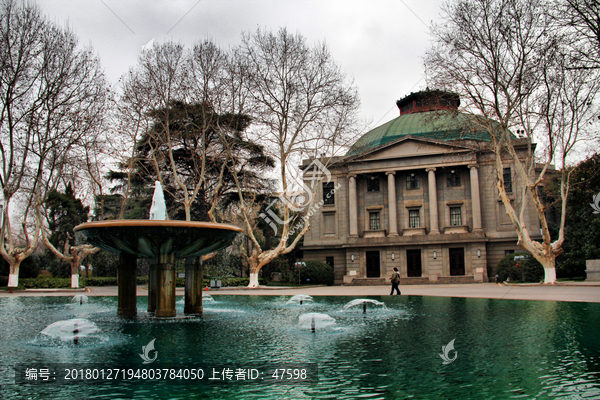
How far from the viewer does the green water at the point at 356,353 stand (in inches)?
209

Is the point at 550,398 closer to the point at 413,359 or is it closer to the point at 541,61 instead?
the point at 413,359

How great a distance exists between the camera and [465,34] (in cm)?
2700

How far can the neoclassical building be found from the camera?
45.5 m

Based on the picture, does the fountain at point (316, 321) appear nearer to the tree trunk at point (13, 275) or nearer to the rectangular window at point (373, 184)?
the tree trunk at point (13, 275)

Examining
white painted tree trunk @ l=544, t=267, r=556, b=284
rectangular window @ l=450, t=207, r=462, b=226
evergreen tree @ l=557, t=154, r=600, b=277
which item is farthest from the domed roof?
white painted tree trunk @ l=544, t=267, r=556, b=284

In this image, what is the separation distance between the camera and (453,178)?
161 feet

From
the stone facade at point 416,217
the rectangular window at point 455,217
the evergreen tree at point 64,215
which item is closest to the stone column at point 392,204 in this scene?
the stone facade at point 416,217

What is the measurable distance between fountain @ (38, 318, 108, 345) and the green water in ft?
0.76

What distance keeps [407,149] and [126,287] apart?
39389 mm

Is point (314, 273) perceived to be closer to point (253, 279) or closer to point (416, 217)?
point (253, 279)

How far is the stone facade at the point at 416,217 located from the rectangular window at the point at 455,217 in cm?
10

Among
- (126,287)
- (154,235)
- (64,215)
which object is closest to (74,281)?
(64,215)

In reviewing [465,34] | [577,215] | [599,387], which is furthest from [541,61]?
[599,387]

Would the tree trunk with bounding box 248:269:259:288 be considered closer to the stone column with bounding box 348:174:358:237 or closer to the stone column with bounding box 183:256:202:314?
the stone column with bounding box 348:174:358:237
